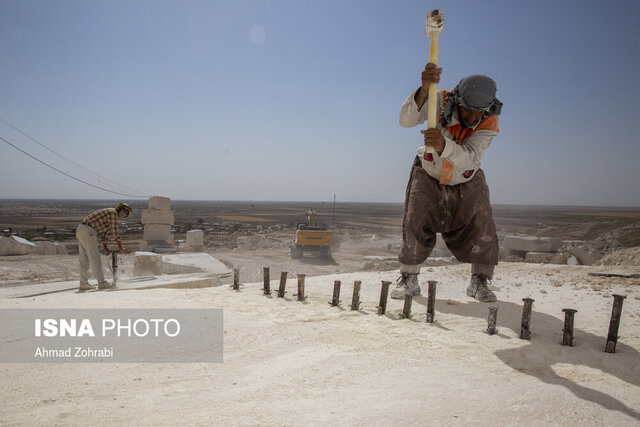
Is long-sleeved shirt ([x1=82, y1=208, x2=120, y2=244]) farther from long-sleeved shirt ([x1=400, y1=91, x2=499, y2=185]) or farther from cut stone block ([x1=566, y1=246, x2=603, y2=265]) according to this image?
cut stone block ([x1=566, y1=246, x2=603, y2=265])

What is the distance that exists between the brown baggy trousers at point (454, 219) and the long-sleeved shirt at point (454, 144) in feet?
0.40

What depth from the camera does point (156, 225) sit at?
12.5 m

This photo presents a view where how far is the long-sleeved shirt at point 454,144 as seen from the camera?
3.03 meters

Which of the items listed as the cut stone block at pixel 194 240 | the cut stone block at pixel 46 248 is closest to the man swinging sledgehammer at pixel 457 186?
the cut stone block at pixel 194 240

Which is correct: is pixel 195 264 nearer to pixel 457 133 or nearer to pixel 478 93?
pixel 457 133

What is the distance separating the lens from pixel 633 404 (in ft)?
5.63

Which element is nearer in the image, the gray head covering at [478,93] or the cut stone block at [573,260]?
the gray head covering at [478,93]

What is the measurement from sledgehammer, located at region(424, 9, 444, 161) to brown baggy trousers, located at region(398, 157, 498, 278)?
0.76 meters

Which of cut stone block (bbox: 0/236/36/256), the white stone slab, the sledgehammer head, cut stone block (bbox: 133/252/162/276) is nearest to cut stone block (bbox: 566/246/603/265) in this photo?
the white stone slab

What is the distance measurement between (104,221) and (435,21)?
4969 millimetres

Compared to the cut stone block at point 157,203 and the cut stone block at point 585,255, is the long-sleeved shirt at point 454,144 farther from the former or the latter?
the cut stone block at point 157,203

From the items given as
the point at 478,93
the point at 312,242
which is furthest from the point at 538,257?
the point at 478,93

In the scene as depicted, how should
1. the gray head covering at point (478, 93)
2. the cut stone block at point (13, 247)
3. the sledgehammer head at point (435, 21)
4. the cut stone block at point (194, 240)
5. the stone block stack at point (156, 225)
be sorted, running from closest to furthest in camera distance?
1. the sledgehammer head at point (435, 21)
2. the gray head covering at point (478, 93)
3. the cut stone block at point (13, 247)
4. the stone block stack at point (156, 225)
5. the cut stone block at point (194, 240)

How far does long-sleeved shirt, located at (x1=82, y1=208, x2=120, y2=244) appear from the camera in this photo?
5.47 m
